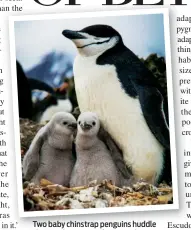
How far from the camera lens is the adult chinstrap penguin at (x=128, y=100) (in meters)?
1.42

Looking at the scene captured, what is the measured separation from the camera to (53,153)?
55.7 inches

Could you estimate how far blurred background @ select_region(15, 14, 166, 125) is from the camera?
4.66ft

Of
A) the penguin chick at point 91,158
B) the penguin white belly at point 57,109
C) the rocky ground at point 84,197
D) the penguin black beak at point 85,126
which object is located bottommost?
the rocky ground at point 84,197

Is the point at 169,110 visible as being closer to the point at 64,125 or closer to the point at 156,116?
the point at 156,116

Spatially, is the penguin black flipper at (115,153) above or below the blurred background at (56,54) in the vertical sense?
below

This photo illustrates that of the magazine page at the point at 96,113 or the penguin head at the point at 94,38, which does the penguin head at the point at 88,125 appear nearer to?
the magazine page at the point at 96,113

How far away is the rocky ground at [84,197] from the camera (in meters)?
1.42

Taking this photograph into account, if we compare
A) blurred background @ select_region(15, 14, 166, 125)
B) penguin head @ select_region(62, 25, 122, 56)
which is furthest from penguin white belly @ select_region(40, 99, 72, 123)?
penguin head @ select_region(62, 25, 122, 56)

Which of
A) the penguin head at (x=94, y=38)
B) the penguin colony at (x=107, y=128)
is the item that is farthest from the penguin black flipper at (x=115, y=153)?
the penguin head at (x=94, y=38)

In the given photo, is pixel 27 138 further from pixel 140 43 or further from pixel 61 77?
pixel 140 43

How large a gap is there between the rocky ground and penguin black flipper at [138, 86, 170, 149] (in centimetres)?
9

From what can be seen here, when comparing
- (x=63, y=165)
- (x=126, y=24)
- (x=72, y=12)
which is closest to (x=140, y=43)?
(x=126, y=24)

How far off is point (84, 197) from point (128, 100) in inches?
8.2

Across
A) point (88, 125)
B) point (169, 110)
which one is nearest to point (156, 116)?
point (169, 110)
